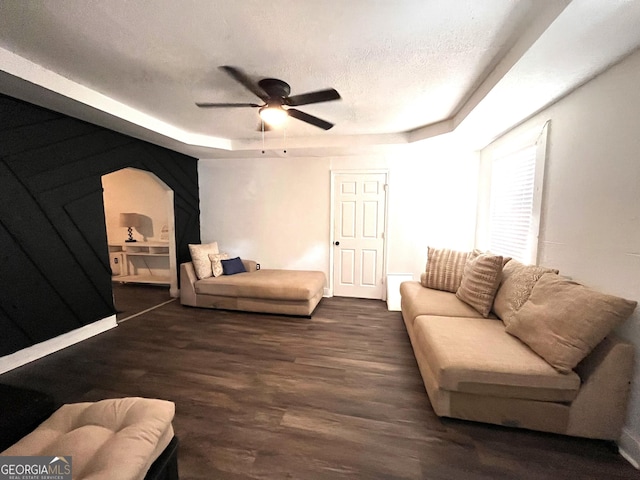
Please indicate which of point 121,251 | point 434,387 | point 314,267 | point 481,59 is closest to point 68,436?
point 434,387

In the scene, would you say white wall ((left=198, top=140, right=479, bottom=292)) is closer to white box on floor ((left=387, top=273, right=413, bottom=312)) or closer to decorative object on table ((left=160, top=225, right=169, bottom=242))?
white box on floor ((left=387, top=273, right=413, bottom=312))

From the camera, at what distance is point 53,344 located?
2.54m

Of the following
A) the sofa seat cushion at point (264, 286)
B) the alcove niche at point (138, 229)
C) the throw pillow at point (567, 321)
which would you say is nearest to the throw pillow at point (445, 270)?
the throw pillow at point (567, 321)

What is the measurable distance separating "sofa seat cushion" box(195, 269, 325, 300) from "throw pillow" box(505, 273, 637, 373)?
233 cm

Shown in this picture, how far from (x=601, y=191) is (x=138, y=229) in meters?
6.65

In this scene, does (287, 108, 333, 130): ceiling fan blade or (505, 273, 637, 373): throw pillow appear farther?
(287, 108, 333, 130): ceiling fan blade

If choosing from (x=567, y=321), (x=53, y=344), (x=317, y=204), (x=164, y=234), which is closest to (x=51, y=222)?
(x=53, y=344)

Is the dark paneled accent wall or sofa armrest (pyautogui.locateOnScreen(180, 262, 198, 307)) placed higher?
the dark paneled accent wall

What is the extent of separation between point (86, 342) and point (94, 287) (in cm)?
61

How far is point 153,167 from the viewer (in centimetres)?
365

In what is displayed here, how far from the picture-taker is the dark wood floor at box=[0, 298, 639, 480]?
136 centimetres

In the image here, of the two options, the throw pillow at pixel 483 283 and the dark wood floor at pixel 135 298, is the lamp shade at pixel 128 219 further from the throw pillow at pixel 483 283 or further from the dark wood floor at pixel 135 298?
the throw pillow at pixel 483 283

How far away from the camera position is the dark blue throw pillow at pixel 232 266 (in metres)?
3.97

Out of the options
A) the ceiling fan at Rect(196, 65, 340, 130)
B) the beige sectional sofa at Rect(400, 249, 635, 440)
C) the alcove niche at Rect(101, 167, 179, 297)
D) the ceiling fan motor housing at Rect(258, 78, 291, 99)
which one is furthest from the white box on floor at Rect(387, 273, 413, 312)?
the alcove niche at Rect(101, 167, 179, 297)
